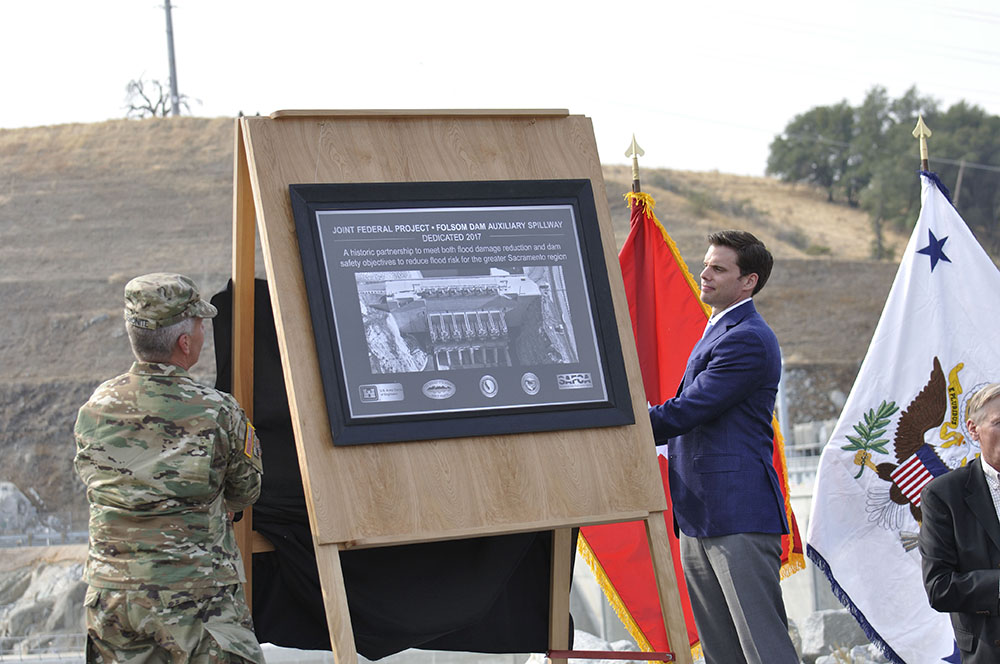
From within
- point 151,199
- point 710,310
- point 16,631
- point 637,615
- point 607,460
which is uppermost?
point 151,199

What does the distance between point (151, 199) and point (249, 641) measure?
133 feet

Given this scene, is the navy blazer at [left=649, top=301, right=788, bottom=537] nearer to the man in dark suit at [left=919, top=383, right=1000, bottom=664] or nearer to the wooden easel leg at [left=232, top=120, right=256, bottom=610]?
the man in dark suit at [left=919, top=383, right=1000, bottom=664]

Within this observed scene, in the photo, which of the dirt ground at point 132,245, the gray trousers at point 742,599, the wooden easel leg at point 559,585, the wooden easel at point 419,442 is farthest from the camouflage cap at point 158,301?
the dirt ground at point 132,245

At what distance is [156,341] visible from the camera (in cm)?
307

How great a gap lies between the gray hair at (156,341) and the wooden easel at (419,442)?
28 centimetres

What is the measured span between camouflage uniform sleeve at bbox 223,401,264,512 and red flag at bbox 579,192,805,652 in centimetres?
217

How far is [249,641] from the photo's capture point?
121 inches

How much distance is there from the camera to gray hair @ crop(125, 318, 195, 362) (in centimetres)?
307

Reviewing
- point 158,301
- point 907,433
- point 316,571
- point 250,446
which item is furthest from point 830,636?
point 158,301

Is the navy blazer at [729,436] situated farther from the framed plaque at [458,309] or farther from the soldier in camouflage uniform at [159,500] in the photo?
the soldier in camouflage uniform at [159,500]

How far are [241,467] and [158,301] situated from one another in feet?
1.66

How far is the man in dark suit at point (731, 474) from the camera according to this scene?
12.0ft

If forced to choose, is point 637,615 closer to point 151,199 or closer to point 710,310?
point 710,310

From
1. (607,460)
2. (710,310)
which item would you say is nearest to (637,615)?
(710,310)
